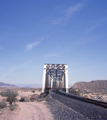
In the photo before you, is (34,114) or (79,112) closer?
(79,112)

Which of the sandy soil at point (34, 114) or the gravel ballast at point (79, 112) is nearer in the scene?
the gravel ballast at point (79, 112)

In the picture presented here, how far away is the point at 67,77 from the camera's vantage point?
29.7 meters

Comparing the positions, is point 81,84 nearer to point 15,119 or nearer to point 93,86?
point 93,86

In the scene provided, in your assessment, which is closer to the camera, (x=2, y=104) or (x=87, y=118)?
(x=87, y=118)

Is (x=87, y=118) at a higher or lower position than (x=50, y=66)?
lower

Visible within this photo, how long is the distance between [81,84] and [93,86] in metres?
6.21

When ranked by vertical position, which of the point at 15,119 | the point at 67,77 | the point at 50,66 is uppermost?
A: the point at 50,66

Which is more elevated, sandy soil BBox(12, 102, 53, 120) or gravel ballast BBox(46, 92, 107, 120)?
gravel ballast BBox(46, 92, 107, 120)

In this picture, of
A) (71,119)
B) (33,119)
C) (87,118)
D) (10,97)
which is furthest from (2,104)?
(87,118)

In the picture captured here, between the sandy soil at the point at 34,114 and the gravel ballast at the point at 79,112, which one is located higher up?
the gravel ballast at the point at 79,112

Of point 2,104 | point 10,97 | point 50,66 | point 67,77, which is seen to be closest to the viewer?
point 2,104

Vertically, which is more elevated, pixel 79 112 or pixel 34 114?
pixel 79 112

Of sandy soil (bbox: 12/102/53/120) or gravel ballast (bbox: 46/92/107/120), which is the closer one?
gravel ballast (bbox: 46/92/107/120)

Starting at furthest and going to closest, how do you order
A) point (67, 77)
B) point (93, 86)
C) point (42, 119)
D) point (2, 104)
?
point (93, 86) → point (67, 77) → point (2, 104) → point (42, 119)
